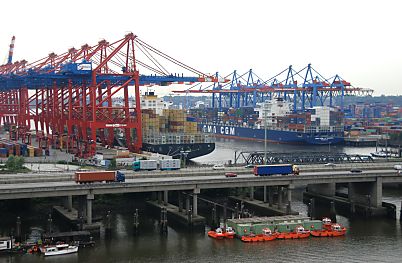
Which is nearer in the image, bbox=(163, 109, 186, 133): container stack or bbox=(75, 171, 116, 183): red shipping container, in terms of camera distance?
bbox=(75, 171, 116, 183): red shipping container

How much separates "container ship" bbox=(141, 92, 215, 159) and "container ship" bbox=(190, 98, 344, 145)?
27.2m

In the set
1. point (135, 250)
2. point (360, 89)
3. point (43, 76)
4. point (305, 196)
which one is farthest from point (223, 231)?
point (360, 89)

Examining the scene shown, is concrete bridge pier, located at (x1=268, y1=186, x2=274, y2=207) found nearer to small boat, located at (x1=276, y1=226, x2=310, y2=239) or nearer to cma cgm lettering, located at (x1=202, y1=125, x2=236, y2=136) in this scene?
small boat, located at (x1=276, y1=226, x2=310, y2=239)

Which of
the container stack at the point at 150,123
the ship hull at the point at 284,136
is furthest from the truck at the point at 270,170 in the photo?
the ship hull at the point at 284,136

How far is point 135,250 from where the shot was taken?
111 ft

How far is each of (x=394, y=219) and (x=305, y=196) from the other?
A: 9.57m

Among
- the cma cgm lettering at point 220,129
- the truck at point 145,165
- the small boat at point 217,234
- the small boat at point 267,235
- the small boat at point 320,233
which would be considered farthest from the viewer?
the cma cgm lettering at point 220,129

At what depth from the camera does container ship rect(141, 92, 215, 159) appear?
7625 cm

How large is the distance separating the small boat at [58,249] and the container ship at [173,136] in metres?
40.7

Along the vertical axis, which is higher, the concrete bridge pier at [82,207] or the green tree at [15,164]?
the green tree at [15,164]

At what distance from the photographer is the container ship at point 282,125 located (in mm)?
119875

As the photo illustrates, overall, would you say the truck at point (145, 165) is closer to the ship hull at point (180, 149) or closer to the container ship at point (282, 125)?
the ship hull at point (180, 149)

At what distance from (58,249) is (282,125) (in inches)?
3884

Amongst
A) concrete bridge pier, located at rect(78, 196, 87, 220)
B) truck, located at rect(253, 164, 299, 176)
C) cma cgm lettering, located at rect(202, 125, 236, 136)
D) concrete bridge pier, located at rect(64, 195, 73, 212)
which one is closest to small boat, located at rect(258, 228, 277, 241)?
truck, located at rect(253, 164, 299, 176)
